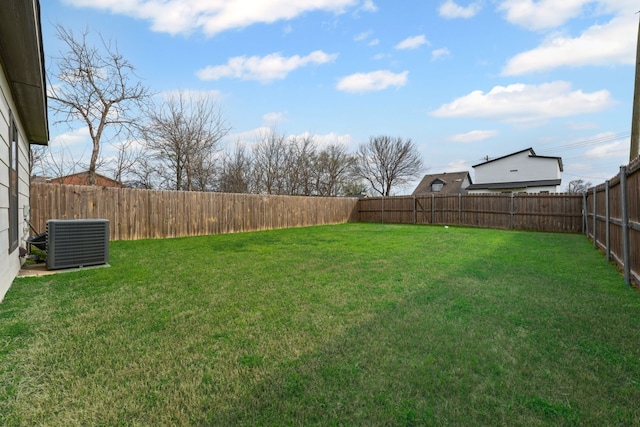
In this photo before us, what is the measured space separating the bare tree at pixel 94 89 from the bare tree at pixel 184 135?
1.62 meters

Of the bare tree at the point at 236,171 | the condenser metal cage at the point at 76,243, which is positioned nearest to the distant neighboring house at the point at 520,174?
the bare tree at the point at 236,171

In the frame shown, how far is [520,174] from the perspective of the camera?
22.8 meters

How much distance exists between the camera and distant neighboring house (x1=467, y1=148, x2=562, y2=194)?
2155 centimetres

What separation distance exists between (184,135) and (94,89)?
380 centimetres

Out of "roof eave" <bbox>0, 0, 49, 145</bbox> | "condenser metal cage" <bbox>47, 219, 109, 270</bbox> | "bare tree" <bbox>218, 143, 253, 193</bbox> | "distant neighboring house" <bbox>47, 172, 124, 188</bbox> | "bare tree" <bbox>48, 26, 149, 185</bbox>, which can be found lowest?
"condenser metal cage" <bbox>47, 219, 109, 270</bbox>

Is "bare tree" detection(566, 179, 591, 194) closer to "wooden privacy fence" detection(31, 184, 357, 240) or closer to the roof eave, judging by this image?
"wooden privacy fence" detection(31, 184, 357, 240)

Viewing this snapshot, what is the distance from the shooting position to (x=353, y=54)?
35.9ft

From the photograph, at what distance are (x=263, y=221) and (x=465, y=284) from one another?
9.95 meters

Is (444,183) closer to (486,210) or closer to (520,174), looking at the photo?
(520,174)

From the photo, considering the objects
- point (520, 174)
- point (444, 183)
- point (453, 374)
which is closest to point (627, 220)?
point (453, 374)

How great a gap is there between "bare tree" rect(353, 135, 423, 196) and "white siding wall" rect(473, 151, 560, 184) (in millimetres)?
7067

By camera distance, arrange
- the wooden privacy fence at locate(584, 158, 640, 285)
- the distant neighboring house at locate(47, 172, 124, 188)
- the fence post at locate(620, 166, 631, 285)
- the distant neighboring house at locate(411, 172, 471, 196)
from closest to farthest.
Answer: the wooden privacy fence at locate(584, 158, 640, 285) < the fence post at locate(620, 166, 631, 285) < the distant neighboring house at locate(47, 172, 124, 188) < the distant neighboring house at locate(411, 172, 471, 196)

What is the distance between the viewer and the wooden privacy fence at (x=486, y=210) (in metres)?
11.7

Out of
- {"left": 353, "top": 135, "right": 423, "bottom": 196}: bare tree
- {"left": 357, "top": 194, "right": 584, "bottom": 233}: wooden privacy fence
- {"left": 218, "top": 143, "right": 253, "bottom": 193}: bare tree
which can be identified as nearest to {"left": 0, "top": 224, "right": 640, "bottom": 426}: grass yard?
{"left": 357, "top": 194, "right": 584, "bottom": 233}: wooden privacy fence
